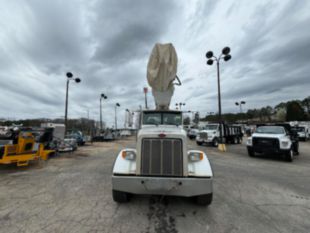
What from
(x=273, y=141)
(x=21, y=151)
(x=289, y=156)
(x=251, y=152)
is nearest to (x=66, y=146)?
(x=21, y=151)

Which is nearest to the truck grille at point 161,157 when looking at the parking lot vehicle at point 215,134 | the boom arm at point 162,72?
the boom arm at point 162,72

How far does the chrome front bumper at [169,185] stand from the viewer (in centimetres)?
257

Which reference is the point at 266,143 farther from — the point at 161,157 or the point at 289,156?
the point at 161,157

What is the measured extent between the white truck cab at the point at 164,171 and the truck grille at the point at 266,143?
7.16m

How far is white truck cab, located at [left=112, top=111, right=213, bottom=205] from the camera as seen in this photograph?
8.51ft

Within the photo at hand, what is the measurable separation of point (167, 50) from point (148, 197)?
4404 mm

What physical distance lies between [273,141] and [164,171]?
26.4 feet

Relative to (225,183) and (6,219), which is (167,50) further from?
(6,219)

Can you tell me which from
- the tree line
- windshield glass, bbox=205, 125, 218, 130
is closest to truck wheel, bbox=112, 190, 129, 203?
windshield glass, bbox=205, 125, 218, 130

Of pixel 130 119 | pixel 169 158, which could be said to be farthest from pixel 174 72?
pixel 169 158

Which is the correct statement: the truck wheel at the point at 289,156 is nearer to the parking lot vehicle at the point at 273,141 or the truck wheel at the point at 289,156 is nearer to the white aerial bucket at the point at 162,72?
the parking lot vehicle at the point at 273,141

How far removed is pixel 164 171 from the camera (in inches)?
108

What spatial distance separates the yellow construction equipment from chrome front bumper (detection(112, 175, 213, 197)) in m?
5.85

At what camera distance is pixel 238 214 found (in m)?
2.88
